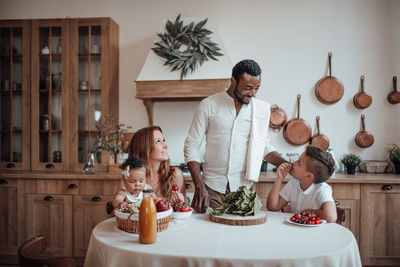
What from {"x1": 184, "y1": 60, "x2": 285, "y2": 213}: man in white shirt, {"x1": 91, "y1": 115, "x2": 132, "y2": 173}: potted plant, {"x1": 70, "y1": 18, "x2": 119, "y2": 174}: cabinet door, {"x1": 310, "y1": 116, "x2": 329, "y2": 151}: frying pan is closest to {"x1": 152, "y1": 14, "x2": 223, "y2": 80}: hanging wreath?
{"x1": 70, "y1": 18, "x2": 119, "y2": 174}: cabinet door

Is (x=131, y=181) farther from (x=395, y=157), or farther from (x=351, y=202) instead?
(x=395, y=157)

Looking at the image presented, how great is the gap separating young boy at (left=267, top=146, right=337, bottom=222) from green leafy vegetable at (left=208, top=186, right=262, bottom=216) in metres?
0.33

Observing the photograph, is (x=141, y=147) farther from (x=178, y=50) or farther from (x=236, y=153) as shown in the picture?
(x=178, y=50)

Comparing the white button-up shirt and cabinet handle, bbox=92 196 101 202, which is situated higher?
the white button-up shirt

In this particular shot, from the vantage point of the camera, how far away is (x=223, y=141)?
6.79ft

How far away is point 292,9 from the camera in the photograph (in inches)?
129

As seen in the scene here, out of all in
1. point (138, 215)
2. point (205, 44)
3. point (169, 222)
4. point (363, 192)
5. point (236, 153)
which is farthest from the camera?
point (205, 44)

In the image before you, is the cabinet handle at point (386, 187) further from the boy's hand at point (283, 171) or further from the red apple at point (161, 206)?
the red apple at point (161, 206)

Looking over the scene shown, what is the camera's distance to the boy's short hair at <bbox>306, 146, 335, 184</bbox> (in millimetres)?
1817

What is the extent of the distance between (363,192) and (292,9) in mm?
1914

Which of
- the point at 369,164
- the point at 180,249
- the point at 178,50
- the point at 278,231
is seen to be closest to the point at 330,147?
the point at 369,164

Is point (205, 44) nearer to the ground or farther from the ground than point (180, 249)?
farther from the ground

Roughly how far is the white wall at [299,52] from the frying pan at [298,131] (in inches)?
2.7

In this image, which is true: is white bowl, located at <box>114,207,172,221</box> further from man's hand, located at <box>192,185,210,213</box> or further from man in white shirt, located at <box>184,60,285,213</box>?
man in white shirt, located at <box>184,60,285,213</box>
